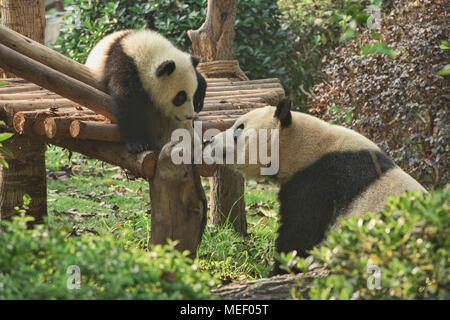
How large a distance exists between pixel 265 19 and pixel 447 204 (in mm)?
5802

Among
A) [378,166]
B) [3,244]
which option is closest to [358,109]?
[378,166]

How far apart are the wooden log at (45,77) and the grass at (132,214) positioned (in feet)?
2.07

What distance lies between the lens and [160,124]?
4.76 m

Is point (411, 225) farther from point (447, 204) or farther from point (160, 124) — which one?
point (160, 124)

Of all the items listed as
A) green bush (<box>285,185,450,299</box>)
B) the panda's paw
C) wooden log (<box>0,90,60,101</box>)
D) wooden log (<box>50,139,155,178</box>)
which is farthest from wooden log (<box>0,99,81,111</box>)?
green bush (<box>285,185,450,299</box>)

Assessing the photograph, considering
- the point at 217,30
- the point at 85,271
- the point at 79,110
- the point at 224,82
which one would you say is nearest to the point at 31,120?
the point at 79,110

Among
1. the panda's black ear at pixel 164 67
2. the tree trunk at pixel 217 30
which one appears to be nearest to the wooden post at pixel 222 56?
the tree trunk at pixel 217 30

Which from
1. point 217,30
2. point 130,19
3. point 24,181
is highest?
point 130,19

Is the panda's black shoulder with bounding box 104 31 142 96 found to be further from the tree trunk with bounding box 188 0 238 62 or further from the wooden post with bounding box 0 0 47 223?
the tree trunk with bounding box 188 0 238 62

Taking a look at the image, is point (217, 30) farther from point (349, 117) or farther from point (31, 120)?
point (31, 120)

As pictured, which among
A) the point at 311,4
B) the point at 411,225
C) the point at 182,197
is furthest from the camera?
the point at 311,4

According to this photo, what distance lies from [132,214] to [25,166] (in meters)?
1.50

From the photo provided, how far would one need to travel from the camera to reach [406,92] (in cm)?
494

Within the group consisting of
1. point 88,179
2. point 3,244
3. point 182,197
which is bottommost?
point 88,179
